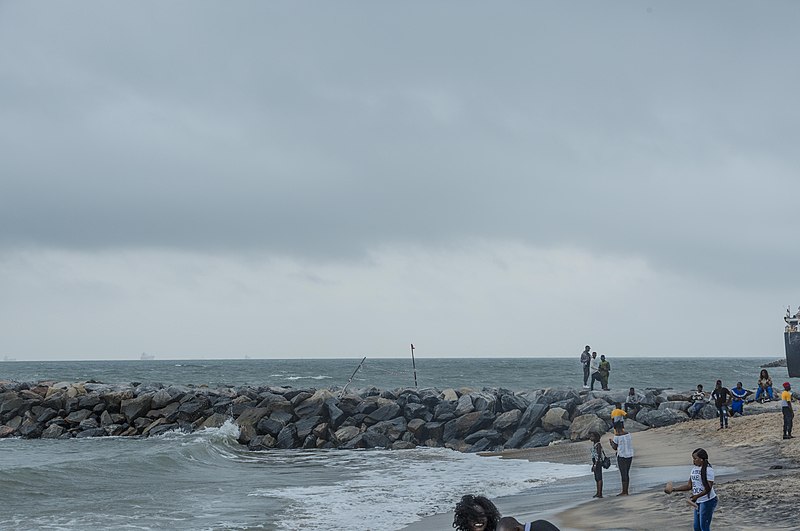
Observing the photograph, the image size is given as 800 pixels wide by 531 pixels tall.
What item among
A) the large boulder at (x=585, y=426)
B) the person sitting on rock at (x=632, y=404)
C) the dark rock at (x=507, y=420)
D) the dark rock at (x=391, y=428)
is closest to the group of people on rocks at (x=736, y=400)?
the person sitting on rock at (x=632, y=404)

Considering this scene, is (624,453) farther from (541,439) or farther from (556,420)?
(556,420)

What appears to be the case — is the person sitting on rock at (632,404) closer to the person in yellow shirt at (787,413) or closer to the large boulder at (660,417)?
the large boulder at (660,417)

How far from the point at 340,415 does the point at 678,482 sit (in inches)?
609

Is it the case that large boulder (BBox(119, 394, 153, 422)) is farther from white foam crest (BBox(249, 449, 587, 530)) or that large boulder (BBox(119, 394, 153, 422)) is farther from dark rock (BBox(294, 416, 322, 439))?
white foam crest (BBox(249, 449, 587, 530))

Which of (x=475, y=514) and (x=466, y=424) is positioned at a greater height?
(x=475, y=514)

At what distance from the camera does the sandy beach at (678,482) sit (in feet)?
38.5

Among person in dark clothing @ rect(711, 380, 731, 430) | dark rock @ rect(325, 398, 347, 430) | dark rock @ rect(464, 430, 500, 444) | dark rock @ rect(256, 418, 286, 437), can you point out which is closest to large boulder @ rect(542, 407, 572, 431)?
dark rock @ rect(464, 430, 500, 444)

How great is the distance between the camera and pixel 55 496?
19.5 metres

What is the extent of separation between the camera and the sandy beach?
463 inches

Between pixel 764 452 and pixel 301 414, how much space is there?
52.8 ft

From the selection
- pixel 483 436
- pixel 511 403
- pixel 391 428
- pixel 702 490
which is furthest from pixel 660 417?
pixel 702 490

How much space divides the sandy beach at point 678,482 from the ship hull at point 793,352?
176 feet

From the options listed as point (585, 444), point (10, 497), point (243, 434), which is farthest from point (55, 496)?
point (585, 444)

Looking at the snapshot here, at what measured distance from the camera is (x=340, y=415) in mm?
29234
